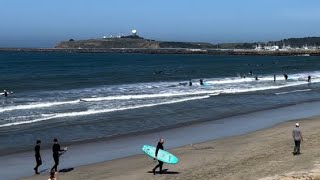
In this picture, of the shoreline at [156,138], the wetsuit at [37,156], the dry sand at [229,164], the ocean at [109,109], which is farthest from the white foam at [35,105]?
the wetsuit at [37,156]

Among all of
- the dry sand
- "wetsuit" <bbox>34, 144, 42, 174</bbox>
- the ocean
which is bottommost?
the ocean

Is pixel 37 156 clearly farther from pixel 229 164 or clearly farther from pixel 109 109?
pixel 109 109

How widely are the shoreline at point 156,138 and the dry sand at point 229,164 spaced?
38.9 inches

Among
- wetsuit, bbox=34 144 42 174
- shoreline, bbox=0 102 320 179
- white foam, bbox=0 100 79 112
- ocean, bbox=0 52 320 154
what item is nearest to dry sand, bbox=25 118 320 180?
wetsuit, bbox=34 144 42 174

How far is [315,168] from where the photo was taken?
47.5 feet

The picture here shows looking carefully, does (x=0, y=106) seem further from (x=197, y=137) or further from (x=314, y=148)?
(x=314, y=148)

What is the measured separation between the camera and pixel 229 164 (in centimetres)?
1698

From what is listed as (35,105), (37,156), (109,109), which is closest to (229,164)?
(37,156)

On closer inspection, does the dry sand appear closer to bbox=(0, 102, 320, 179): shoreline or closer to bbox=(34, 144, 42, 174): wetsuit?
bbox=(34, 144, 42, 174): wetsuit

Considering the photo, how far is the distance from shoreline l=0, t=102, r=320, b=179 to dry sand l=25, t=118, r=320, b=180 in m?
0.99

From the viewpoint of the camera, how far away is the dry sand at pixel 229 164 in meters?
15.2

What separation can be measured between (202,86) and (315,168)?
127 ft

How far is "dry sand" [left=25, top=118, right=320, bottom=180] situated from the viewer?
1516 cm

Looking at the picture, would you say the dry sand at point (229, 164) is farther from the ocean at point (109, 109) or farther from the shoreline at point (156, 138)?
the ocean at point (109, 109)
